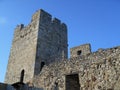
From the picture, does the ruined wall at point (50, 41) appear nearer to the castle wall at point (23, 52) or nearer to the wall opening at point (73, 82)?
the castle wall at point (23, 52)

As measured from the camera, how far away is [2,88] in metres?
7.58

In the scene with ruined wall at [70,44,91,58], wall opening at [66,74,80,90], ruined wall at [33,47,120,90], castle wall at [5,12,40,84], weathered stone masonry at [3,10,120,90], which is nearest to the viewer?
ruined wall at [33,47,120,90]

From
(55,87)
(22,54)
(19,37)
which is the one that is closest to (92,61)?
(55,87)

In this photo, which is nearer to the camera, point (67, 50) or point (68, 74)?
point (68, 74)

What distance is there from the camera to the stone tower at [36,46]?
16703 millimetres

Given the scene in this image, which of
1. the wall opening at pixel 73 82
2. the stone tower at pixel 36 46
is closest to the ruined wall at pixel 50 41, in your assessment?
the stone tower at pixel 36 46

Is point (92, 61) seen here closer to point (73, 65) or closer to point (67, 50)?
point (73, 65)

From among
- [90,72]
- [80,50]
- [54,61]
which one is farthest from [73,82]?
[54,61]

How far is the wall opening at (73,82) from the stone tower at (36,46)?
5.35 m

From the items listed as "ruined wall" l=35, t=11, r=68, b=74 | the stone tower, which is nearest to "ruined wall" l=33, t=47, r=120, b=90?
the stone tower

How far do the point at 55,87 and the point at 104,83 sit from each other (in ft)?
10.7

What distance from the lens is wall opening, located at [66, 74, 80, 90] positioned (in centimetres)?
1095

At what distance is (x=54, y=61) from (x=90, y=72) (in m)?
8.03

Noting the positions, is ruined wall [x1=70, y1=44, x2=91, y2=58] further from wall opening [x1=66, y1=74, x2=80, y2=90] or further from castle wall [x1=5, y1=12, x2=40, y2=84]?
wall opening [x1=66, y1=74, x2=80, y2=90]
